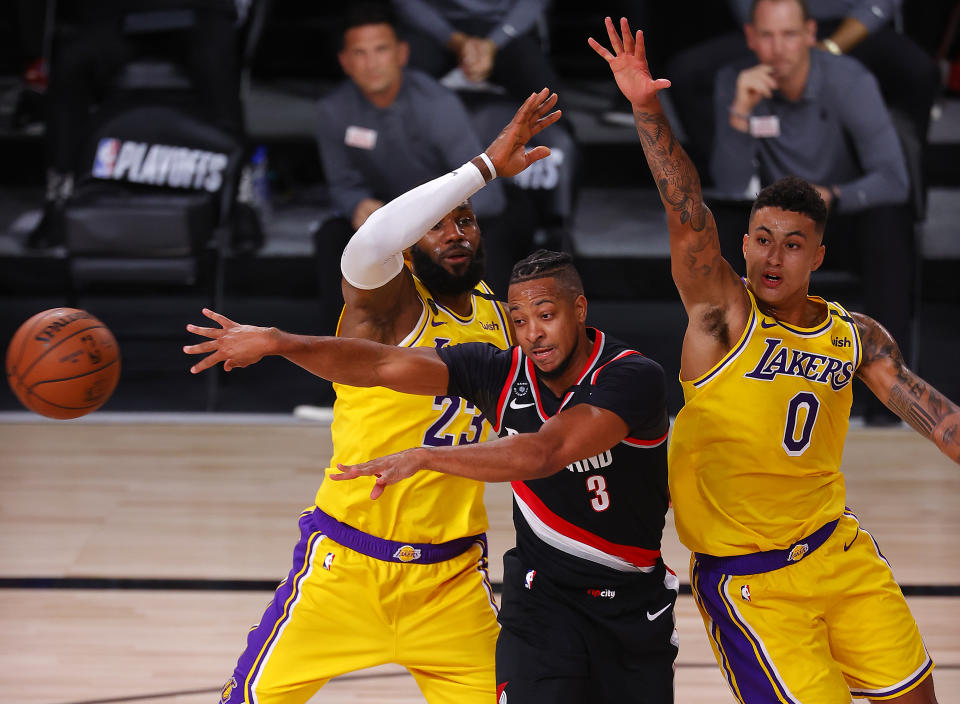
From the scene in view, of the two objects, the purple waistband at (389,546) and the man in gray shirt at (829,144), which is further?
the man in gray shirt at (829,144)

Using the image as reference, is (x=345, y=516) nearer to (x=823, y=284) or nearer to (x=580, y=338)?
(x=580, y=338)

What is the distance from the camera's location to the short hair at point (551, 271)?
3.02m

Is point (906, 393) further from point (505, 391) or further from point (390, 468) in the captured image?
point (390, 468)

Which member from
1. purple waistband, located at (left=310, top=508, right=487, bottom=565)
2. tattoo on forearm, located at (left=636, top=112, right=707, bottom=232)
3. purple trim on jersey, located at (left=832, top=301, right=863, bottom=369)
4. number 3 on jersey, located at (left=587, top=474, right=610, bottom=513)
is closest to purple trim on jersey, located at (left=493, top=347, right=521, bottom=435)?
number 3 on jersey, located at (left=587, top=474, right=610, bottom=513)

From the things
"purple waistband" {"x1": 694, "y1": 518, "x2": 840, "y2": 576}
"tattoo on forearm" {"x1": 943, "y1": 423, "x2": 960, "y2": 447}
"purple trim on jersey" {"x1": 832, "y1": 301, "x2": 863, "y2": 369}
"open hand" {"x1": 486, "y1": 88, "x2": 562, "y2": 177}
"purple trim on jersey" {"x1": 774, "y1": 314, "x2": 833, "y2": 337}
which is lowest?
"purple waistband" {"x1": 694, "y1": 518, "x2": 840, "y2": 576}

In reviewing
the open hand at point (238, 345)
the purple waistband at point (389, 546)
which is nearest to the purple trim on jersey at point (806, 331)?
the purple waistband at point (389, 546)

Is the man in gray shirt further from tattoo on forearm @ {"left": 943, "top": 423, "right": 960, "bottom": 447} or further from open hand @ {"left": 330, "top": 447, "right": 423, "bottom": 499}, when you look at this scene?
open hand @ {"left": 330, "top": 447, "right": 423, "bottom": 499}

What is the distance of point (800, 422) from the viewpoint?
3197 mm

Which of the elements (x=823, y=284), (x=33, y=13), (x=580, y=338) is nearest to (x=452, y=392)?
(x=580, y=338)

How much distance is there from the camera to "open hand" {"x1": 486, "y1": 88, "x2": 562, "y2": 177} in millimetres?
3416

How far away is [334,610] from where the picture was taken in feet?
10.7

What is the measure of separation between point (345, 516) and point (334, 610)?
0.26 metres

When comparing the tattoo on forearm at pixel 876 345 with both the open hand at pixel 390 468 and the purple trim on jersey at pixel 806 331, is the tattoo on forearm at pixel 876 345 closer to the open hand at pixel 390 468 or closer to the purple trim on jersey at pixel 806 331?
the purple trim on jersey at pixel 806 331

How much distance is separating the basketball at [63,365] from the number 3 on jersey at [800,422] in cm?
203
